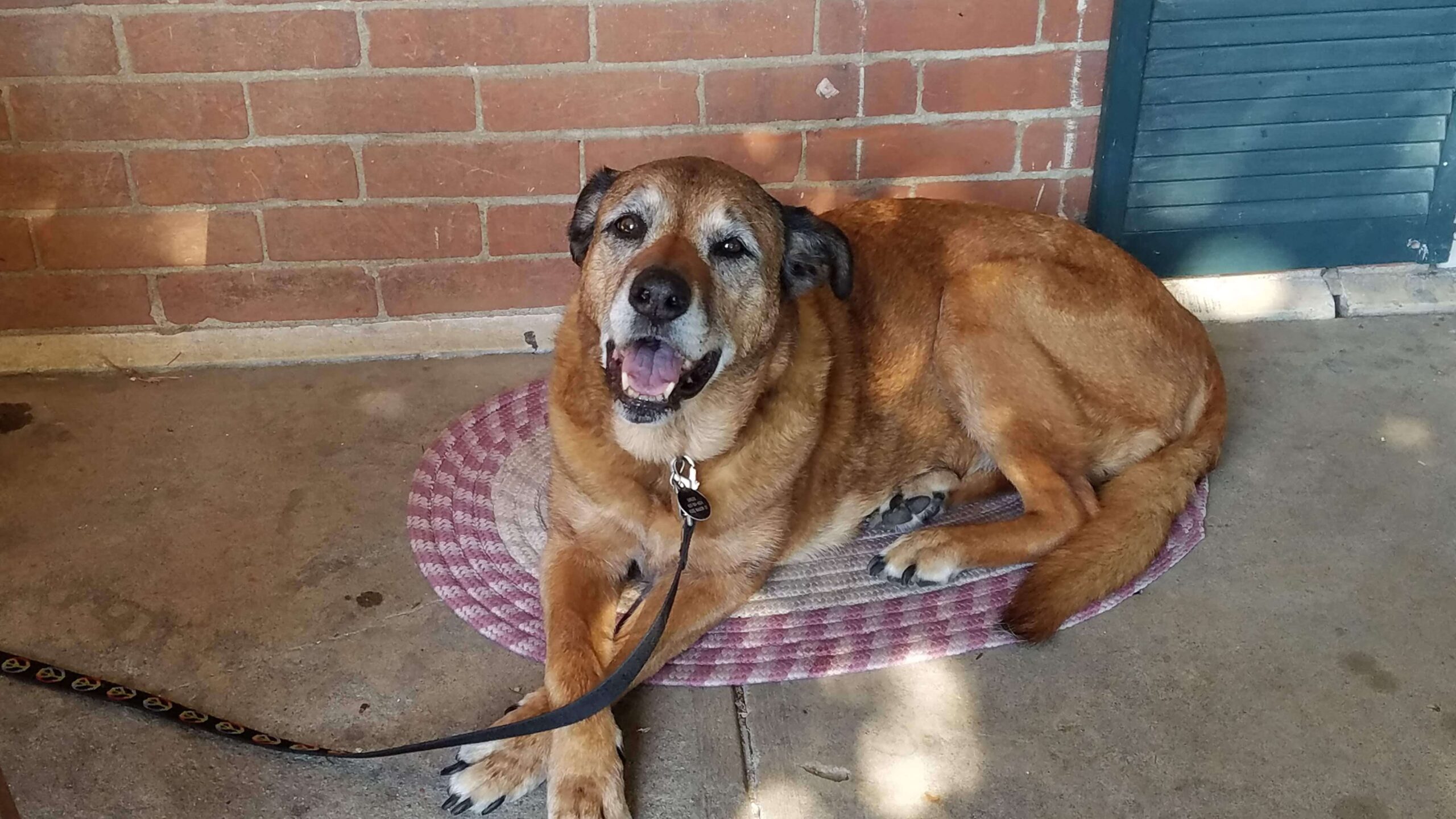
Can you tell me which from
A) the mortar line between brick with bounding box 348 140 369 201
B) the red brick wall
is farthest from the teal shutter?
the mortar line between brick with bounding box 348 140 369 201

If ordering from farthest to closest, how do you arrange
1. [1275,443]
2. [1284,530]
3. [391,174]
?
[391,174]
[1275,443]
[1284,530]

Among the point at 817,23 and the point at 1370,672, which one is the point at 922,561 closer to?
the point at 1370,672

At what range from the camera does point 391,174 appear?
3.54 meters

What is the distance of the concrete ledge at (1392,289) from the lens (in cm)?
396

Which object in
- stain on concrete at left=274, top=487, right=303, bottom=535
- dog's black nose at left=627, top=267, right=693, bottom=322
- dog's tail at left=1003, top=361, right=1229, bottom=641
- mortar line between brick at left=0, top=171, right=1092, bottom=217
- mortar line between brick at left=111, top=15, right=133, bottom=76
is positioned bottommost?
stain on concrete at left=274, top=487, right=303, bottom=535

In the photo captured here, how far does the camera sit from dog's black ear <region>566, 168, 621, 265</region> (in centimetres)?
262

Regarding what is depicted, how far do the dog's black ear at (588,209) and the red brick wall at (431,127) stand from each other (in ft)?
3.12

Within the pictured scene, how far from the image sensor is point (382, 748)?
2.30 meters

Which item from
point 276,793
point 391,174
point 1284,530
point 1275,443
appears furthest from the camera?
point 391,174

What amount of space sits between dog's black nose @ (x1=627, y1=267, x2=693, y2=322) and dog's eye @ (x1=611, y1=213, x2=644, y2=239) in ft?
0.74

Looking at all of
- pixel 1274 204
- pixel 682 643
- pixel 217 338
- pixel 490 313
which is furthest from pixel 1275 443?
pixel 217 338

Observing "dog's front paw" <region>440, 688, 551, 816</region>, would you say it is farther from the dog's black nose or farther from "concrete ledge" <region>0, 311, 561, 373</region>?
"concrete ledge" <region>0, 311, 561, 373</region>

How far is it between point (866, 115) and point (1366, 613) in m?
1.97

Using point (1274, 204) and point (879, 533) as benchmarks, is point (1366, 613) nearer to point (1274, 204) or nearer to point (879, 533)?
point (879, 533)
